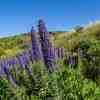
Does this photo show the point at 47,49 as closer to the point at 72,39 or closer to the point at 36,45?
the point at 36,45

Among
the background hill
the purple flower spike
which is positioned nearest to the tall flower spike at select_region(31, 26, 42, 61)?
the purple flower spike

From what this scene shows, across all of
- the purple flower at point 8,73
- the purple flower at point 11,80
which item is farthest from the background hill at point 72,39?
the purple flower at point 11,80

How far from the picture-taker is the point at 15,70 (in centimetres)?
482

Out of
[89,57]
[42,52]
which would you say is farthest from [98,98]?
[89,57]

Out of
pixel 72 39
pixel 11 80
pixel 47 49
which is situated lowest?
pixel 11 80

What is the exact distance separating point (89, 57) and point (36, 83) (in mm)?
3066

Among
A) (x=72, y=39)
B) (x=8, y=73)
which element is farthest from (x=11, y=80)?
(x=72, y=39)

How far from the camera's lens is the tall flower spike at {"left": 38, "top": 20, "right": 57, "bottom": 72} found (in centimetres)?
402

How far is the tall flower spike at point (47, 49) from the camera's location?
402cm

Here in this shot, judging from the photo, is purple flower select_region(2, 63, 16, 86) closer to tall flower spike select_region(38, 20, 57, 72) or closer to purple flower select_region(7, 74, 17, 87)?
purple flower select_region(7, 74, 17, 87)

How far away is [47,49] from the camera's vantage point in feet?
13.4

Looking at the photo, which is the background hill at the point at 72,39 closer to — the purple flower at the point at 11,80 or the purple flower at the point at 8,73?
the purple flower at the point at 8,73

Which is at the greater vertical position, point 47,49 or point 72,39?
point 72,39

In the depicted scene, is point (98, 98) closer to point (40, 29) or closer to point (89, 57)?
point (40, 29)
